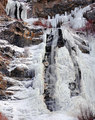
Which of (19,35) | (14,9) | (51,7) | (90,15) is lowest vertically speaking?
(19,35)

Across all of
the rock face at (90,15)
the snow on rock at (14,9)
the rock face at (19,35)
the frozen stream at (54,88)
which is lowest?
the frozen stream at (54,88)

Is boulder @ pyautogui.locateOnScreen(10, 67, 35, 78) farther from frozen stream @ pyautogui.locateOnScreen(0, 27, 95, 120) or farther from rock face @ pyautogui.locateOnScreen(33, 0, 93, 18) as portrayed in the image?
rock face @ pyautogui.locateOnScreen(33, 0, 93, 18)

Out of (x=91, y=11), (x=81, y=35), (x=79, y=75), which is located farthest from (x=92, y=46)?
(x=91, y=11)

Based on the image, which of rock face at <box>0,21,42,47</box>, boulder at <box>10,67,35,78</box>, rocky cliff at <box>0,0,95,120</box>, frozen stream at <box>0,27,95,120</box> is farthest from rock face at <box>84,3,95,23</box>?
boulder at <box>10,67,35,78</box>

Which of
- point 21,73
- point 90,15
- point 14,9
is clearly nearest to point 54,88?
point 21,73

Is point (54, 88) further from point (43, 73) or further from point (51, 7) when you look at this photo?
point (51, 7)

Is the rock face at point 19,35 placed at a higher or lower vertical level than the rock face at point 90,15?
lower

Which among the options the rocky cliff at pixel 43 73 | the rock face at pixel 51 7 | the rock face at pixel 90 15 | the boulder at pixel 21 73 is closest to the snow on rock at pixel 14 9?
the rock face at pixel 51 7

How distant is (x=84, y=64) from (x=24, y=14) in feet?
44.7

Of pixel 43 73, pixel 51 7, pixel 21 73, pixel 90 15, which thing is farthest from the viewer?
pixel 51 7

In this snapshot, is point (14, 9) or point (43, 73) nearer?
point (43, 73)

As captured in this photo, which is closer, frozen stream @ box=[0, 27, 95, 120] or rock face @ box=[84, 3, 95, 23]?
frozen stream @ box=[0, 27, 95, 120]

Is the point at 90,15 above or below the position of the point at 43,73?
above

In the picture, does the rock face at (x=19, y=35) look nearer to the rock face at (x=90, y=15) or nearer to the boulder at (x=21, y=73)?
the boulder at (x=21, y=73)
